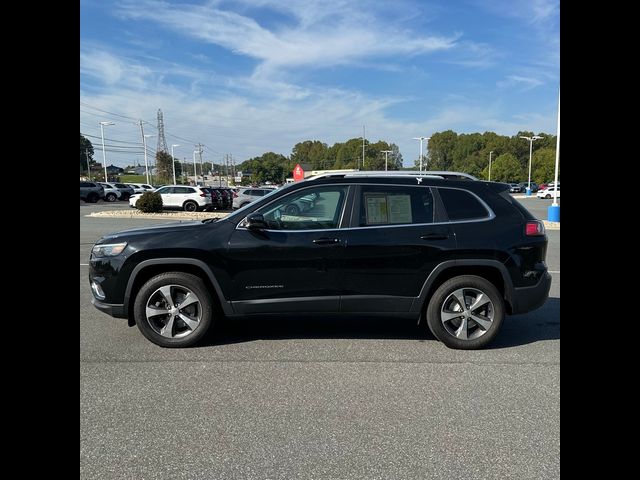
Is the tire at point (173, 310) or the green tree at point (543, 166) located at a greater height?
the green tree at point (543, 166)

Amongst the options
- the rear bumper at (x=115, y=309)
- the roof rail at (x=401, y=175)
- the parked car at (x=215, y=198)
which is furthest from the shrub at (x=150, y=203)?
the roof rail at (x=401, y=175)

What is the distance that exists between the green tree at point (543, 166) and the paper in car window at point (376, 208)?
87864 mm

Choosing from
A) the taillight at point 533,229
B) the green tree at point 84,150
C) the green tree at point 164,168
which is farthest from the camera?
the green tree at point 164,168

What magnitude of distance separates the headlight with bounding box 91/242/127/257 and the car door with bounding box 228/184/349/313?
111cm

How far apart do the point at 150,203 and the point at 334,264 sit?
22025 mm

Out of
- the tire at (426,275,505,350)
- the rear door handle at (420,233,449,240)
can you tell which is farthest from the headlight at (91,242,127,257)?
the tire at (426,275,505,350)

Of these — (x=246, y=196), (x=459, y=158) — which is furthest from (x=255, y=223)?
(x=459, y=158)

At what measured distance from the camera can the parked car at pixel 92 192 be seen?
1585 inches

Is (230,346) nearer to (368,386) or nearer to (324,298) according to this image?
(324,298)

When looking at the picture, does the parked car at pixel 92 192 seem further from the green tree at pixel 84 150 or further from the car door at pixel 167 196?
the car door at pixel 167 196

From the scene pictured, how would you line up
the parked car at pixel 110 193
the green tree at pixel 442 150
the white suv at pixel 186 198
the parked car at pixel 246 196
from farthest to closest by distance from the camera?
1. the green tree at pixel 442 150
2. the parked car at pixel 110 193
3. the white suv at pixel 186 198
4. the parked car at pixel 246 196

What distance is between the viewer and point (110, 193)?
43219 mm
